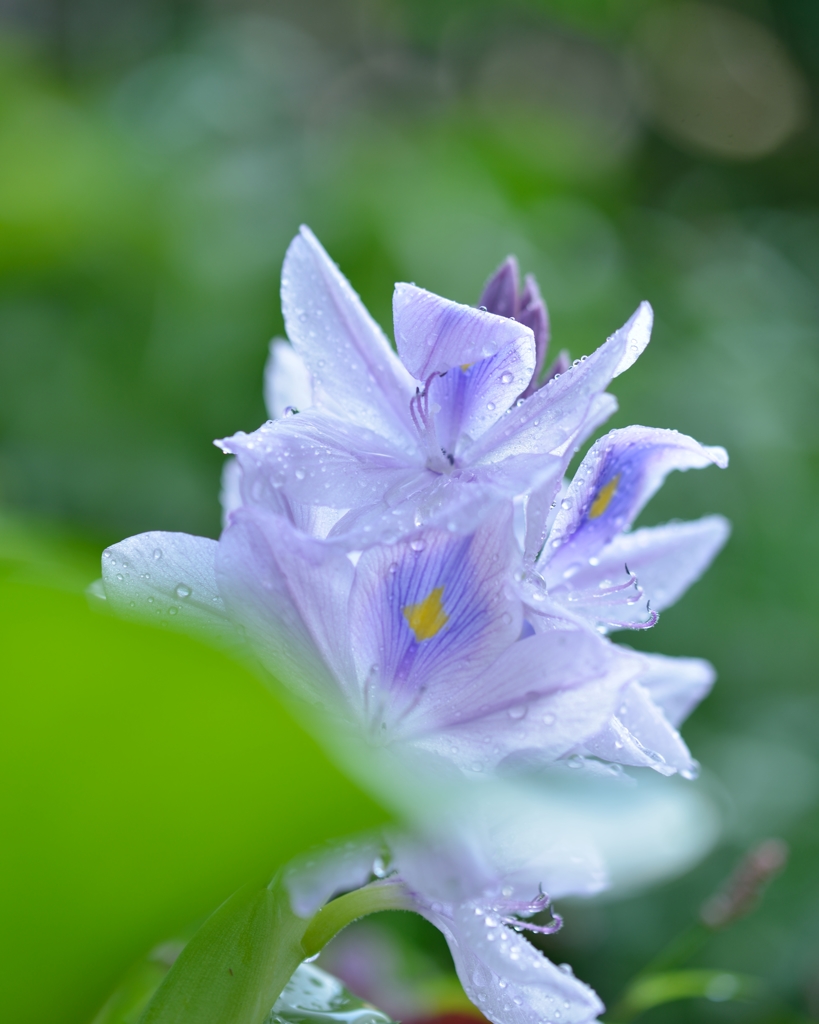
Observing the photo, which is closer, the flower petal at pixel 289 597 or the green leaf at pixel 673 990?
the flower petal at pixel 289 597

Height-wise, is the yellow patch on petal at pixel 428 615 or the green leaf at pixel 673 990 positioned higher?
the yellow patch on petal at pixel 428 615

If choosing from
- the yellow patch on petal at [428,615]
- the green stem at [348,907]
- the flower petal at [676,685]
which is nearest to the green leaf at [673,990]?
the flower petal at [676,685]

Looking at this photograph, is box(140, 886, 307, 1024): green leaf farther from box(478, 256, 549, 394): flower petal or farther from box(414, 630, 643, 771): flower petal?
box(478, 256, 549, 394): flower petal

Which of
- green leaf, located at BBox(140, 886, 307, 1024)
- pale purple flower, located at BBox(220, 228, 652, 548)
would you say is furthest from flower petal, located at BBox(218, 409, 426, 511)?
green leaf, located at BBox(140, 886, 307, 1024)

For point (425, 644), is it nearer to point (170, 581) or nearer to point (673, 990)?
point (170, 581)

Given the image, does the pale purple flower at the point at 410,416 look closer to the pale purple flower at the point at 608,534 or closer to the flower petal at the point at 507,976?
the pale purple flower at the point at 608,534

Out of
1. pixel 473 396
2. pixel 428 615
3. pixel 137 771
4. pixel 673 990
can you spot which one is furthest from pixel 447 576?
pixel 673 990
